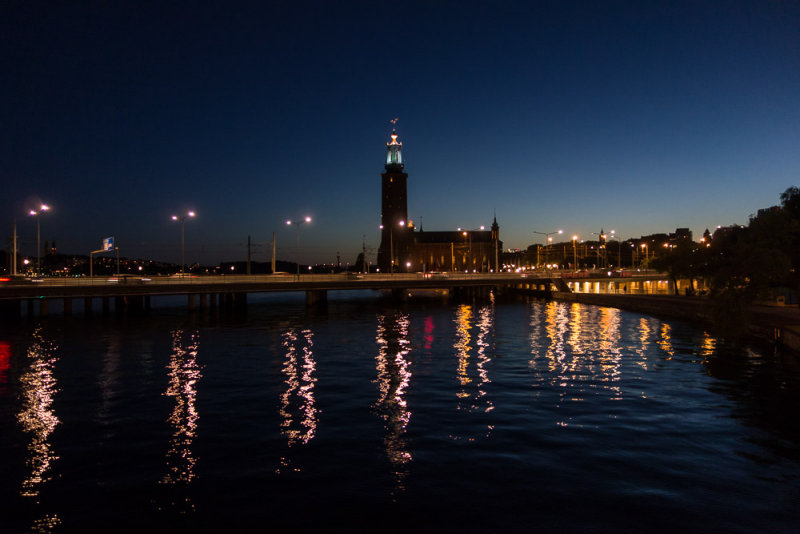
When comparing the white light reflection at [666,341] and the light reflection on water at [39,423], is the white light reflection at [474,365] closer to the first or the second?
the light reflection on water at [39,423]

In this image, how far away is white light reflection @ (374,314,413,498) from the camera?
15398mm

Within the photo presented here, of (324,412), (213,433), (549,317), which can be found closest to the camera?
(213,433)

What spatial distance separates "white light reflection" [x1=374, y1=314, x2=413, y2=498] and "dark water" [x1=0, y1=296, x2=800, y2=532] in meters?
0.13

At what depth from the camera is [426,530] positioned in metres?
11.3

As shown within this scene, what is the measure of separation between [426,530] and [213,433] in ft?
31.7

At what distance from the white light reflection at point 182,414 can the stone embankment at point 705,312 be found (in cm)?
3548

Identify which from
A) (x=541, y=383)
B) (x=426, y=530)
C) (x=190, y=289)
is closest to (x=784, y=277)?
(x=541, y=383)

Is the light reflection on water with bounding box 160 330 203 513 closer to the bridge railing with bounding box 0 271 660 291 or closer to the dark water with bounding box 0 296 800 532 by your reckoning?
the dark water with bounding box 0 296 800 532

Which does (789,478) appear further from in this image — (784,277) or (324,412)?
(784,277)

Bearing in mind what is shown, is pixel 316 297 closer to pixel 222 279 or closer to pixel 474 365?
pixel 222 279

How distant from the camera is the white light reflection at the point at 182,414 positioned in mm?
14383

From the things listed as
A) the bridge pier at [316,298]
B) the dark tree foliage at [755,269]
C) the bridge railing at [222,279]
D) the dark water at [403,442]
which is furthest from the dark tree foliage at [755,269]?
the bridge pier at [316,298]

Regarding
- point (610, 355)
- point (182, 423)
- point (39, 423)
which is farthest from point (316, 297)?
point (182, 423)

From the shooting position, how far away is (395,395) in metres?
23.6
